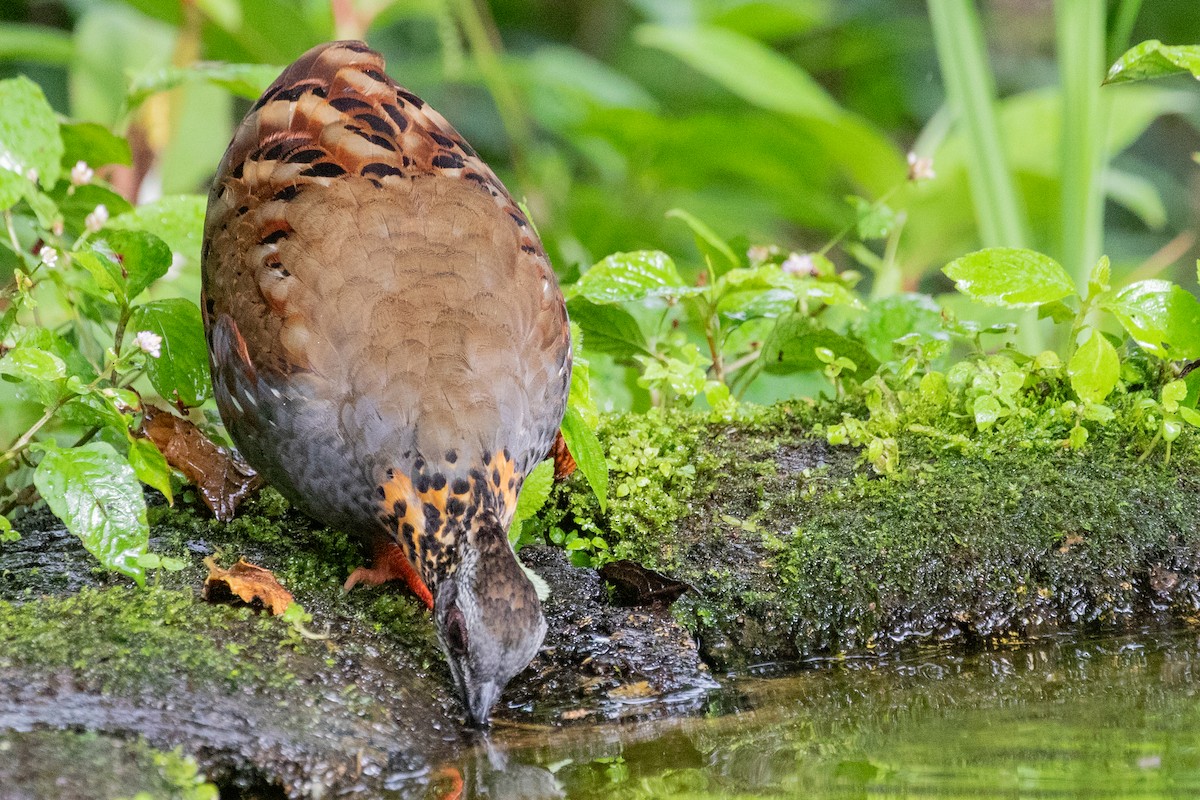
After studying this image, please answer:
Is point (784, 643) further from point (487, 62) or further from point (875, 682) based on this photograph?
point (487, 62)

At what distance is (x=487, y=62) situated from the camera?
751 centimetres

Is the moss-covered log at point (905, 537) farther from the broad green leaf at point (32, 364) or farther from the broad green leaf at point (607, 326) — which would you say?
the broad green leaf at point (32, 364)

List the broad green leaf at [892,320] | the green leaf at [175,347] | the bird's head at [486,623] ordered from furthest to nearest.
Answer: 1. the broad green leaf at [892,320]
2. the green leaf at [175,347]
3. the bird's head at [486,623]

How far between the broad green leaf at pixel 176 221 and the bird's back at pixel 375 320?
466 millimetres

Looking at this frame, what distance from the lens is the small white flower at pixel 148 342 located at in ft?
11.6

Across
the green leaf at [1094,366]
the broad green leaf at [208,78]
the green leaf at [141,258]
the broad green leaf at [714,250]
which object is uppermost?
the broad green leaf at [208,78]

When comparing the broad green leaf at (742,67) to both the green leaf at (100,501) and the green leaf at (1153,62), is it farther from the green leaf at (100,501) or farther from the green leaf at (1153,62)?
the green leaf at (100,501)

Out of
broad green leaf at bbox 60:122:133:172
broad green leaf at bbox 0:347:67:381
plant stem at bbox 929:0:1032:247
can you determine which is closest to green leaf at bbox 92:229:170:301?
broad green leaf at bbox 0:347:67:381

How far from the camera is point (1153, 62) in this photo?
12.2ft

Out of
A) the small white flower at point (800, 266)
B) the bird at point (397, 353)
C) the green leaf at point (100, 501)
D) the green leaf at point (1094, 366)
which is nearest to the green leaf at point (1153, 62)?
the green leaf at point (1094, 366)

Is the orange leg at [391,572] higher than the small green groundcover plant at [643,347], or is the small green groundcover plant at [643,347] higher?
the small green groundcover plant at [643,347]

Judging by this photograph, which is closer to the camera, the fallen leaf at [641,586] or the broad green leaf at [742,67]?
the fallen leaf at [641,586]

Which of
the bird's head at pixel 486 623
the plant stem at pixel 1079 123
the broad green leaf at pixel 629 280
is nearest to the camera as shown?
the bird's head at pixel 486 623

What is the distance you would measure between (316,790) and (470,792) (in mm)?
350
